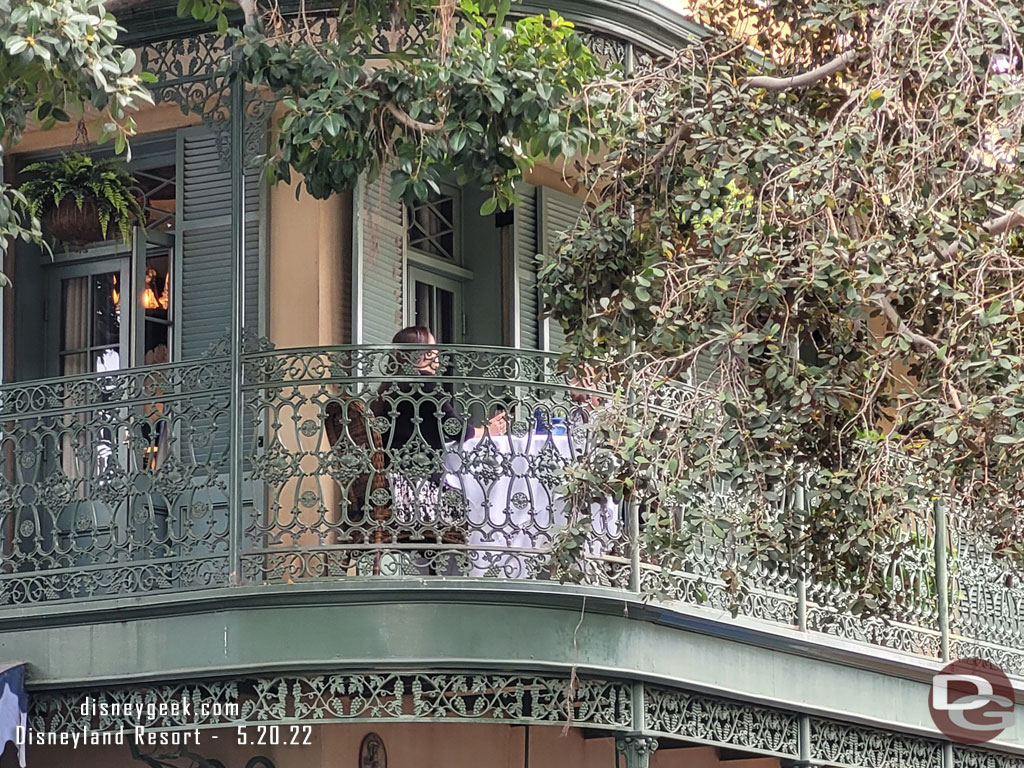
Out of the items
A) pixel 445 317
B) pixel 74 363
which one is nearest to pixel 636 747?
pixel 445 317

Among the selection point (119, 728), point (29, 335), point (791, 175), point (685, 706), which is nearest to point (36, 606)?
point (119, 728)

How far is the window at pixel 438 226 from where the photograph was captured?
45.5 ft

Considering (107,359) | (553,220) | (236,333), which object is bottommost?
(236,333)

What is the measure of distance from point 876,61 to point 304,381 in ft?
11.4

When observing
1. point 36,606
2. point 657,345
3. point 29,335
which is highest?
point 29,335

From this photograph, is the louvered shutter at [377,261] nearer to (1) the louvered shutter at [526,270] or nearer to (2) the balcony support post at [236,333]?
(1) the louvered shutter at [526,270]

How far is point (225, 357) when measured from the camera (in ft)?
38.5

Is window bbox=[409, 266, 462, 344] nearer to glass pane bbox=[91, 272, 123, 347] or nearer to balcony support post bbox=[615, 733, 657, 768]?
glass pane bbox=[91, 272, 123, 347]

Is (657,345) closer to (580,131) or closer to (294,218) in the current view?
(580,131)

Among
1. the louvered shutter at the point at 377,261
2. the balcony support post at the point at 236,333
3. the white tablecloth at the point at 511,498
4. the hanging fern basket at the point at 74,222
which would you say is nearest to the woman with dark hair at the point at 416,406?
the white tablecloth at the point at 511,498

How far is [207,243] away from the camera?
13477 millimetres

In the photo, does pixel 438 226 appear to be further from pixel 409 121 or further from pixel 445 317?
pixel 409 121

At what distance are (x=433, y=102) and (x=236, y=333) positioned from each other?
1694 millimetres

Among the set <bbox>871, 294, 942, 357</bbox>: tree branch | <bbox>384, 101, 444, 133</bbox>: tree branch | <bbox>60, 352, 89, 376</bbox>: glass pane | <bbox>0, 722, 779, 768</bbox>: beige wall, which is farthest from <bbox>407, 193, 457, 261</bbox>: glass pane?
<bbox>871, 294, 942, 357</bbox>: tree branch
